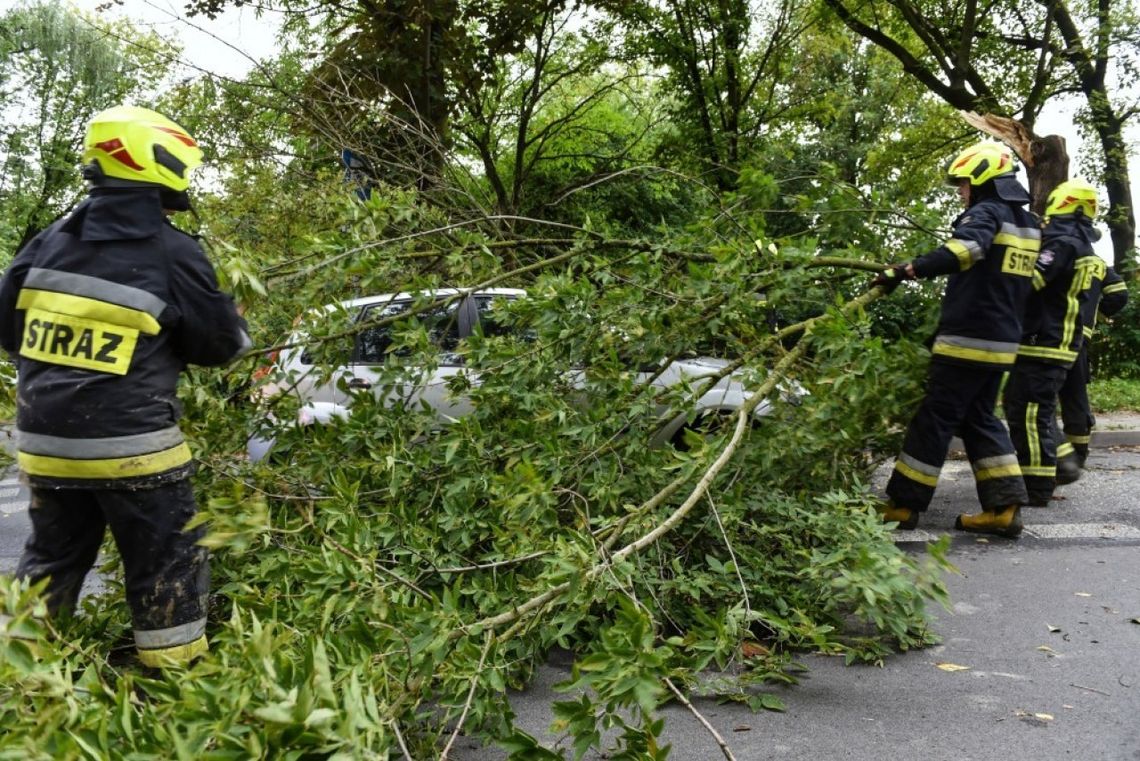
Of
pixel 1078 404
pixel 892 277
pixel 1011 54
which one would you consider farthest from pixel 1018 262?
pixel 1011 54

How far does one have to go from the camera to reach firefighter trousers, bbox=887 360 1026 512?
4.82 m

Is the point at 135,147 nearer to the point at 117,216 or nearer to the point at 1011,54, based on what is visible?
the point at 117,216

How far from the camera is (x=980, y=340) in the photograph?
188 inches

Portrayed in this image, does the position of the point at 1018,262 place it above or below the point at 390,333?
above

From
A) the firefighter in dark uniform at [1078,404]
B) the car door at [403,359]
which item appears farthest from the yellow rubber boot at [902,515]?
the car door at [403,359]

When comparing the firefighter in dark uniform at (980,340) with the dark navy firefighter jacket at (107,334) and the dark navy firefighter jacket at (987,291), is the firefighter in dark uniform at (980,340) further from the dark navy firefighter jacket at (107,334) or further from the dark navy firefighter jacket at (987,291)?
the dark navy firefighter jacket at (107,334)

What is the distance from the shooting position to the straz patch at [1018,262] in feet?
15.8

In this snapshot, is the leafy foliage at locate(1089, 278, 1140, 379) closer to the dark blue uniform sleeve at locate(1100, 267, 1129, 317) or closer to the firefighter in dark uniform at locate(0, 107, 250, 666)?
the dark blue uniform sleeve at locate(1100, 267, 1129, 317)

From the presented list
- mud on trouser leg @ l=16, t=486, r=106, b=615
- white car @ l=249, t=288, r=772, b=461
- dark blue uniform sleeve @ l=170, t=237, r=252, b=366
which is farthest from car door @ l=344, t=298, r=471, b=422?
mud on trouser leg @ l=16, t=486, r=106, b=615

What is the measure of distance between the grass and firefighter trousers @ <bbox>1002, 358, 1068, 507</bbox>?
15.9 feet

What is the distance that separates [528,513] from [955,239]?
292cm

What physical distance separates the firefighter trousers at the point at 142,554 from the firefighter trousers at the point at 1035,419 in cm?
486

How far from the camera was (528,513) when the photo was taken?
3098mm

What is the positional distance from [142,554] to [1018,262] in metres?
4.43
